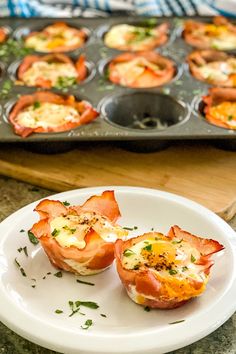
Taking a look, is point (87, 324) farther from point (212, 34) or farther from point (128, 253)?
point (212, 34)

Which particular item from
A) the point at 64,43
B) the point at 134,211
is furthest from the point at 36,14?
the point at 134,211

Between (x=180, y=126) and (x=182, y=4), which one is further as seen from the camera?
(x=182, y=4)

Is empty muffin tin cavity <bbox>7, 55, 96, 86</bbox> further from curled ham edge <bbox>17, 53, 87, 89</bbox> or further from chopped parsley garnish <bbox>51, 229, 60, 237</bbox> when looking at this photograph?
chopped parsley garnish <bbox>51, 229, 60, 237</bbox>

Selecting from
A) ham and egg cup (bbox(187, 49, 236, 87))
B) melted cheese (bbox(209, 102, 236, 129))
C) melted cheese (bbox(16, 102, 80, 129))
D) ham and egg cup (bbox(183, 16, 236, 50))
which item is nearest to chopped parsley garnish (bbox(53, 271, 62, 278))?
melted cheese (bbox(16, 102, 80, 129))

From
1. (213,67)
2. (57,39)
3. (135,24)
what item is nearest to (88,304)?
(213,67)

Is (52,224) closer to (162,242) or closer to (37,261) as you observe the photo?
(37,261)

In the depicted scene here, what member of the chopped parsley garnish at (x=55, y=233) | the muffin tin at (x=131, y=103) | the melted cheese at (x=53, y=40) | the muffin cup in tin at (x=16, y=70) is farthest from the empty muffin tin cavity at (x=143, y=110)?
the chopped parsley garnish at (x=55, y=233)
